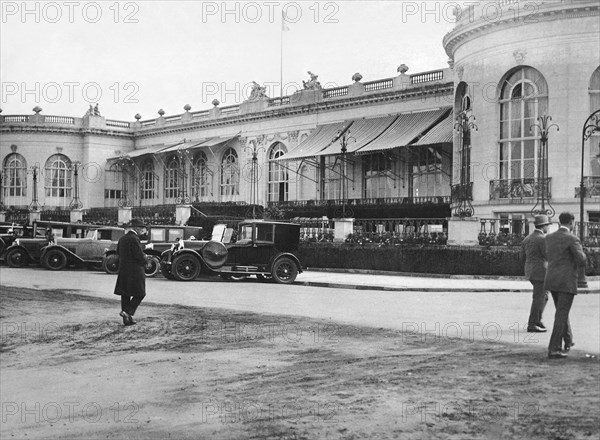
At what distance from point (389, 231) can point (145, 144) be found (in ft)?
113

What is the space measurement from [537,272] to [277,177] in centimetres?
3550

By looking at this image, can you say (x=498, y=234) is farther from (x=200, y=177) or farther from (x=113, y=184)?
(x=113, y=184)

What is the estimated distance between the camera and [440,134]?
34.1 metres

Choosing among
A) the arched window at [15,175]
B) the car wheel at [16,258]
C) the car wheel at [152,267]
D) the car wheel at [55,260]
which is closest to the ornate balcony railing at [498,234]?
the car wheel at [152,267]

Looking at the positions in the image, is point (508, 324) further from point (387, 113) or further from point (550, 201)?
point (387, 113)

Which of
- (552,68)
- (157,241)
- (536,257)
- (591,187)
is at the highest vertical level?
(552,68)

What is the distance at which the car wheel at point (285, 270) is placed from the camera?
2092cm

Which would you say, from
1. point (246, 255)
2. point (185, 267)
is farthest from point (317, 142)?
point (185, 267)

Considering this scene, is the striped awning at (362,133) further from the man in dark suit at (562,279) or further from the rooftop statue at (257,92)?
the man in dark suit at (562,279)

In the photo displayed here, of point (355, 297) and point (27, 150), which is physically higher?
point (27, 150)

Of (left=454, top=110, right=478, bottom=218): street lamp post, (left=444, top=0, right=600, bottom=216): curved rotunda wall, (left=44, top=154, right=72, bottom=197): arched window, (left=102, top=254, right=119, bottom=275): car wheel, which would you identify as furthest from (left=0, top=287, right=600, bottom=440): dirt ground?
(left=44, top=154, right=72, bottom=197): arched window

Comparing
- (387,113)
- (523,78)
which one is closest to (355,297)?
(523,78)

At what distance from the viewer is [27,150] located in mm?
55469

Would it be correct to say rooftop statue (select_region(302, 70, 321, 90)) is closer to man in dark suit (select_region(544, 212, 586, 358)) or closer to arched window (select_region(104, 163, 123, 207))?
arched window (select_region(104, 163, 123, 207))
